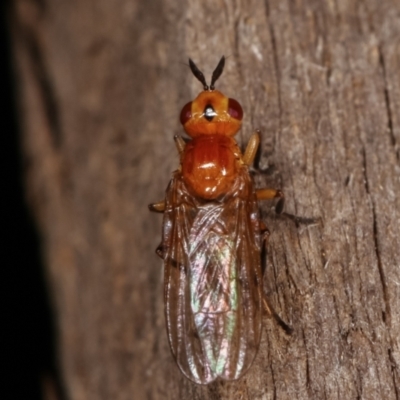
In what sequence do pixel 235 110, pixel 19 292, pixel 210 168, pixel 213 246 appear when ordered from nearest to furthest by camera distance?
pixel 213 246, pixel 210 168, pixel 235 110, pixel 19 292

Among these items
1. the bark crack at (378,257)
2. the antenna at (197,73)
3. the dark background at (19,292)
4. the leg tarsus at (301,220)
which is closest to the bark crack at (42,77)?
the dark background at (19,292)

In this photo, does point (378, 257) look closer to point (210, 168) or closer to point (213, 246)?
point (213, 246)

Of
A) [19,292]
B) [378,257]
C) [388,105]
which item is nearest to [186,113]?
[388,105]

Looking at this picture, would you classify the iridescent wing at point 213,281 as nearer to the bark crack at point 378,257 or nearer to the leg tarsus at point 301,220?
the leg tarsus at point 301,220

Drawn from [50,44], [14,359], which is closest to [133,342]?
[14,359]

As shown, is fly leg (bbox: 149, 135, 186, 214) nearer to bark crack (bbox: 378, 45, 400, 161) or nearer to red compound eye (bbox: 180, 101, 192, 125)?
red compound eye (bbox: 180, 101, 192, 125)

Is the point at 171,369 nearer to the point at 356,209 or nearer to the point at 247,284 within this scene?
the point at 247,284
